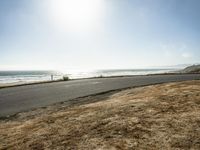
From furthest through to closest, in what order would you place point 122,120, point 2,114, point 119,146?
point 2,114 → point 122,120 → point 119,146

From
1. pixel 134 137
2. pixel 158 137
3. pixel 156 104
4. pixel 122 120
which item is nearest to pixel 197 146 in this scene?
pixel 158 137

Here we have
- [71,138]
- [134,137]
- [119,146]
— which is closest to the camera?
[119,146]

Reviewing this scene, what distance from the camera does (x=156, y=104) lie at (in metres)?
10.4

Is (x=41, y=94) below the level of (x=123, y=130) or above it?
below

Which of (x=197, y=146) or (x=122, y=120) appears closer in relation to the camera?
(x=197, y=146)

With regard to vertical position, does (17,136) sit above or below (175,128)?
below

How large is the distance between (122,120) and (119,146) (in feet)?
7.54

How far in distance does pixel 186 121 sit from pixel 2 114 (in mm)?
10533

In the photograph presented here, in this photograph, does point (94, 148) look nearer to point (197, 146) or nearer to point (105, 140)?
point (105, 140)

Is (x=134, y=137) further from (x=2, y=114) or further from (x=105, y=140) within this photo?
(x=2, y=114)

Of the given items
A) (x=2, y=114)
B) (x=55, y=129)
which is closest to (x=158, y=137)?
(x=55, y=129)

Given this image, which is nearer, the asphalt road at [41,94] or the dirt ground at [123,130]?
the dirt ground at [123,130]

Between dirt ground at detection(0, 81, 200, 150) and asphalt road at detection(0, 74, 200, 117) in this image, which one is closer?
dirt ground at detection(0, 81, 200, 150)

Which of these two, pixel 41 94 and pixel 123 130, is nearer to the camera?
pixel 123 130
